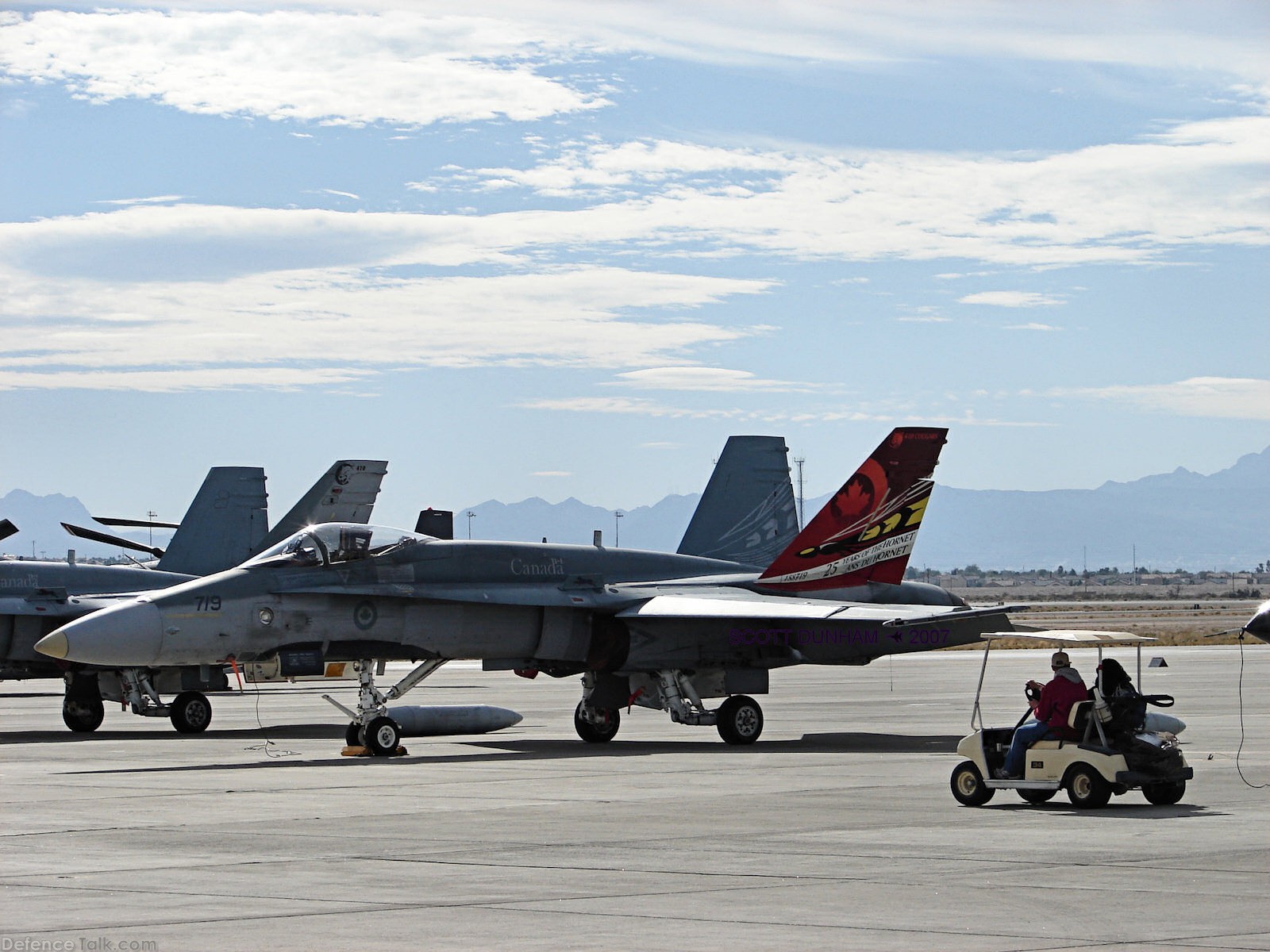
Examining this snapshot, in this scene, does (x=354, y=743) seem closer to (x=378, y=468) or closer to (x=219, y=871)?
(x=219, y=871)

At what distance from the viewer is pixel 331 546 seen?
75.1 ft

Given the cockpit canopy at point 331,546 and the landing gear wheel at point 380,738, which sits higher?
the cockpit canopy at point 331,546

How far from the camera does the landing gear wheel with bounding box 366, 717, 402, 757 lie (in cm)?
2241

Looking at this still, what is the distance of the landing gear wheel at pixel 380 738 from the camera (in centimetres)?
2241

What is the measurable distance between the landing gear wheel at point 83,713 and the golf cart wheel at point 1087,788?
62.6ft

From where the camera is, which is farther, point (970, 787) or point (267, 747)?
point (267, 747)

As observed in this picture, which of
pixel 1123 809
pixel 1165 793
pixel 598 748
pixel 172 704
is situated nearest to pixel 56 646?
pixel 598 748

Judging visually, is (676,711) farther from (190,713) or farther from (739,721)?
(190,713)

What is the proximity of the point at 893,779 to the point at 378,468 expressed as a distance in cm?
2314

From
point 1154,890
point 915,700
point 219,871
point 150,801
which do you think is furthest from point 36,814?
point 915,700

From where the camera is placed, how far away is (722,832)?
14.2 metres

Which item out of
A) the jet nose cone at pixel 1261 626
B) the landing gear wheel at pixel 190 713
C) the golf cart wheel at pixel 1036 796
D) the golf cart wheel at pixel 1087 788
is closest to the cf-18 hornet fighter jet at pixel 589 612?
the landing gear wheel at pixel 190 713

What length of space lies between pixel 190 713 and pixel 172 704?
37 cm

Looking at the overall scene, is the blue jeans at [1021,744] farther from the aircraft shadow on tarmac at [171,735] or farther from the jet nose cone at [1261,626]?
the aircraft shadow on tarmac at [171,735]
